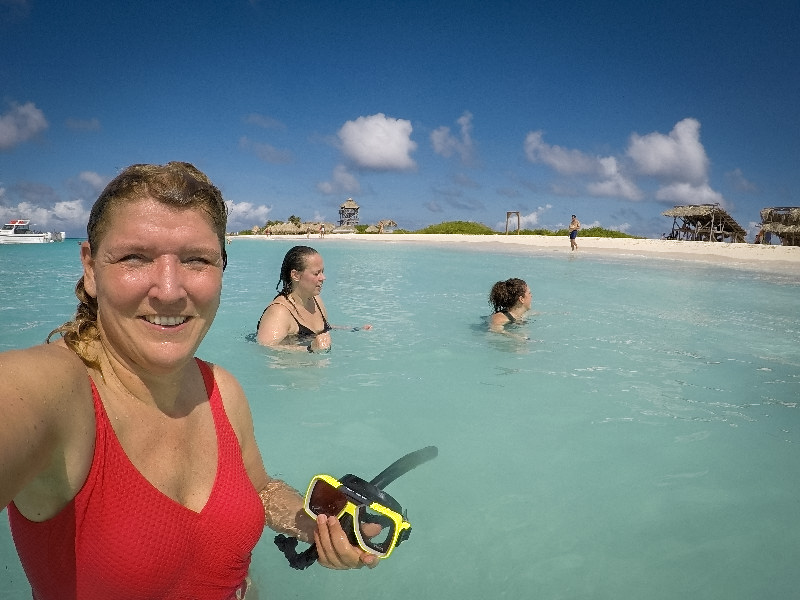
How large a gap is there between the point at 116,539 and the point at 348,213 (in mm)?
68391

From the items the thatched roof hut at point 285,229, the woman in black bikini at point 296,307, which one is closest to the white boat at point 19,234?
the thatched roof hut at point 285,229

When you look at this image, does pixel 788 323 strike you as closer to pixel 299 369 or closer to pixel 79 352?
pixel 299 369

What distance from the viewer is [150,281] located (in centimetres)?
140

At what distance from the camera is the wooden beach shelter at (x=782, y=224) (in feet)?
102

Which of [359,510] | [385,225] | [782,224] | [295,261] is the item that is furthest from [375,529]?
[385,225]

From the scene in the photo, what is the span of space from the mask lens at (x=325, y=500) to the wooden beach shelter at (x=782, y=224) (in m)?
37.6

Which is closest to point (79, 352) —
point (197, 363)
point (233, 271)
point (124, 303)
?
point (124, 303)

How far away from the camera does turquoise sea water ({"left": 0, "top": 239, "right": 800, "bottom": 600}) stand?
2660 millimetres

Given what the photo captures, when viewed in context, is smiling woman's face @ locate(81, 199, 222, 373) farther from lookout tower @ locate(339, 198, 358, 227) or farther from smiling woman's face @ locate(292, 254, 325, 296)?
lookout tower @ locate(339, 198, 358, 227)

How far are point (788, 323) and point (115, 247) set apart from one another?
1079 cm

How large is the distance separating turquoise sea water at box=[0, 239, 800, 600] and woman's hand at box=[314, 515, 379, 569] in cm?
113

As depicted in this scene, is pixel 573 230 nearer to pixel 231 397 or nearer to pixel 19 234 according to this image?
pixel 231 397

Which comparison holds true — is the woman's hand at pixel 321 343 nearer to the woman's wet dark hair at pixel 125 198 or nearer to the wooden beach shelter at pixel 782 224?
the woman's wet dark hair at pixel 125 198

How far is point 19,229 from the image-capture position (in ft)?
175
